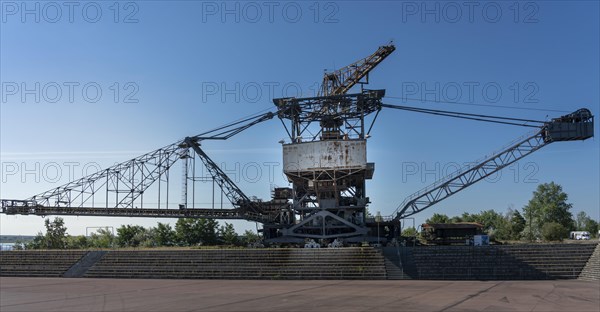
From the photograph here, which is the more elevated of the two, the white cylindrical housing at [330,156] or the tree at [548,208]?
the white cylindrical housing at [330,156]

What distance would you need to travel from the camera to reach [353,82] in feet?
216

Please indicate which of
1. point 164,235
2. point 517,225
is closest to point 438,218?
point 517,225

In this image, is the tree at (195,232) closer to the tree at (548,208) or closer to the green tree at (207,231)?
the green tree at (207,231)

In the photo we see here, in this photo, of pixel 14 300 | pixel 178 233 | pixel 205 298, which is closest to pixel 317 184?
pixel 205 298

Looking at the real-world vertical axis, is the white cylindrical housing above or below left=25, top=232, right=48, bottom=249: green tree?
above

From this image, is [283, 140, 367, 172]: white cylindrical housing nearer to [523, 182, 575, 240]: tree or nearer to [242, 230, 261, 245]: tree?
[242, 230, 261, 245]: tree

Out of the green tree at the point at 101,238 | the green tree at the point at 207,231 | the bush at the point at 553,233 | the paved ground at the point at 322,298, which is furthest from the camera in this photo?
the green tree at the point at 101,238

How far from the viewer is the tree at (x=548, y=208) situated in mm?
110500

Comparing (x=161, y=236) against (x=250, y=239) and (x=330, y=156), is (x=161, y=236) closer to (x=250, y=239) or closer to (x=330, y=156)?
(x=250, y=239)

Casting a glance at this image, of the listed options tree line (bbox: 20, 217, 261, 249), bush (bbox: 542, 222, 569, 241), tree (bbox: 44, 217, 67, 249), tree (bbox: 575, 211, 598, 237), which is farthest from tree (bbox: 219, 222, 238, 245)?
tree (bbox: 575, 211, 598, 237)

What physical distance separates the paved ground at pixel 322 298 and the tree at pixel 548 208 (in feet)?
275

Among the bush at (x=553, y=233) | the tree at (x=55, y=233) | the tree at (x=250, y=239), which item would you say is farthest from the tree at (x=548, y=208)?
the tree at (x=55, y=233)

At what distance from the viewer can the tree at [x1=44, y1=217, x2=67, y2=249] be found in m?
93.7

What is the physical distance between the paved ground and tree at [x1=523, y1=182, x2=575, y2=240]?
83.8 meters
